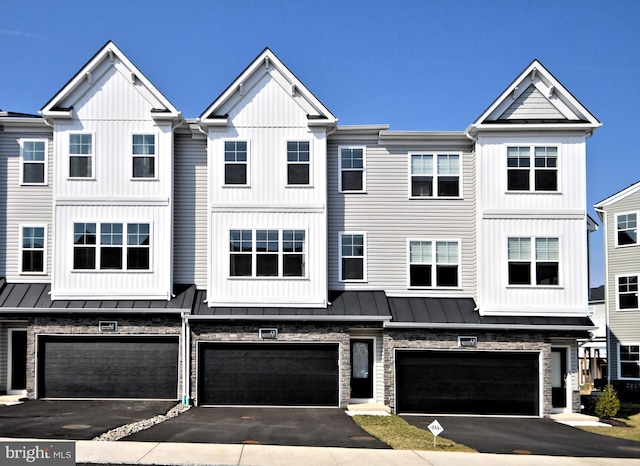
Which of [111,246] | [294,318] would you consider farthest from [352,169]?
[111,246]

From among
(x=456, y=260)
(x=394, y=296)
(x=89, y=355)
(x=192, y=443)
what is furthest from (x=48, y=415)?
(x=456, y=260)

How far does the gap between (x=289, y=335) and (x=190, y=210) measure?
5725 millimetres

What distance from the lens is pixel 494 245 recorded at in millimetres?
25141

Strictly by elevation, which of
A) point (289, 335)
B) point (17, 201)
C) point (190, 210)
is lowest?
point (289, 335)

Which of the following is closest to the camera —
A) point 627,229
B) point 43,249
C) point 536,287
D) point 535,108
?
point 536,287

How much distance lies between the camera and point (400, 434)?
1916 centimetres

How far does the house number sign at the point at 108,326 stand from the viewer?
971 inches

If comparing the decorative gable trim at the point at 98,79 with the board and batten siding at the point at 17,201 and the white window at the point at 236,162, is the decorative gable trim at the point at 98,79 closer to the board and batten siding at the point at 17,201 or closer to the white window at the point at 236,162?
the board and batten siding at the point at 17,201

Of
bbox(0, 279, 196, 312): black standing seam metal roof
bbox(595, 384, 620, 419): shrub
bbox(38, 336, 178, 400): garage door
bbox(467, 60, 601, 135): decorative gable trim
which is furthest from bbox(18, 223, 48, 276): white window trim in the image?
bbox(595, 384, 620, 419): shrub

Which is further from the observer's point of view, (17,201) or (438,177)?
(438,177)

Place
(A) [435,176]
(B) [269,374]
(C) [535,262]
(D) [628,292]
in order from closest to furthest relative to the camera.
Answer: (B) [269,374], (C) [535,262], (A) [435,176], (D) [628,292]

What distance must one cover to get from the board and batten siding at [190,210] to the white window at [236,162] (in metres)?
1.21

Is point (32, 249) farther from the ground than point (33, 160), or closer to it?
closer to it

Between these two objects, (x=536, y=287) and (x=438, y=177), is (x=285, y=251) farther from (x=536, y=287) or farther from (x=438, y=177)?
(x=536, y=287)
